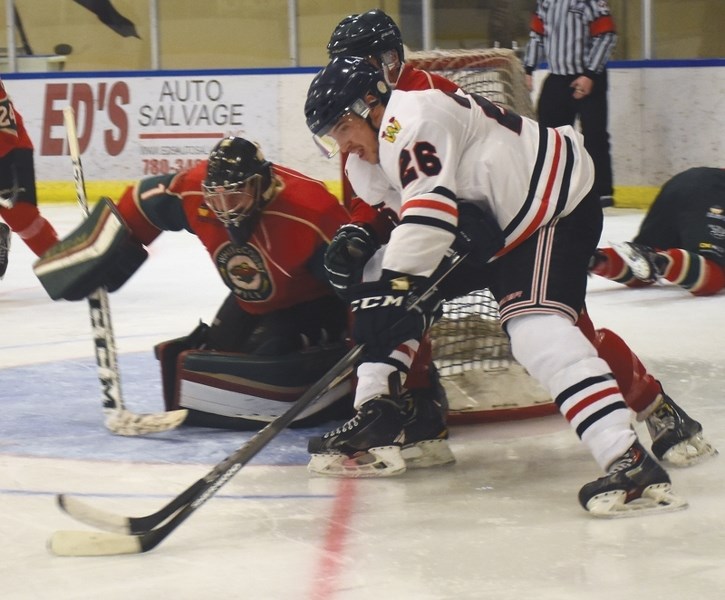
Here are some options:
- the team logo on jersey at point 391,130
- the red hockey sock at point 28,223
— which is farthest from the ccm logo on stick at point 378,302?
the red hockey sock at point 28,223

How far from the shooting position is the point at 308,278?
280 cm

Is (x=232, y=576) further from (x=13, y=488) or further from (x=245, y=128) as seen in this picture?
(x=245, y=128)

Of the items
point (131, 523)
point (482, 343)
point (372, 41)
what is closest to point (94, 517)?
point (131, 523)

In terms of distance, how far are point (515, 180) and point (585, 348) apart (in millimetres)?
324

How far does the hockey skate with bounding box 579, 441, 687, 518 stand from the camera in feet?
6.97

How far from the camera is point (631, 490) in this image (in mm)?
2123

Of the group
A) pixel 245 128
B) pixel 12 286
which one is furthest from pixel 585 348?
pixel 245 128

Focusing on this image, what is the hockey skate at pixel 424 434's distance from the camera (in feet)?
8.22

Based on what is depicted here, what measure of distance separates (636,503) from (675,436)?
0.37m

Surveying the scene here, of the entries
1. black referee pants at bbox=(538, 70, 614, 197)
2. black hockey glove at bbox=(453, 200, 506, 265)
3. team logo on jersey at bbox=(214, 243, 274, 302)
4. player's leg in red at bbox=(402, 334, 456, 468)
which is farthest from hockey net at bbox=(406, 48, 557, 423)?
black referee pants at bbox=(538, 70, 614, 197)

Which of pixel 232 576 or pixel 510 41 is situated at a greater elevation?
pixel 510 41

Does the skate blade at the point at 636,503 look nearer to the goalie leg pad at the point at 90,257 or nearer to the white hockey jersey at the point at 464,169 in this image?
the white hockey jersey at the point at 464,169

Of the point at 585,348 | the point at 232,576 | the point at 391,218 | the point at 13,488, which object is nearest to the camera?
the point at 232,576

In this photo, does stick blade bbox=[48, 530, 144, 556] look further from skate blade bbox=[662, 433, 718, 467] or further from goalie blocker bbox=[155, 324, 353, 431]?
skate blade bbox=[662, 433, 718, 467]
